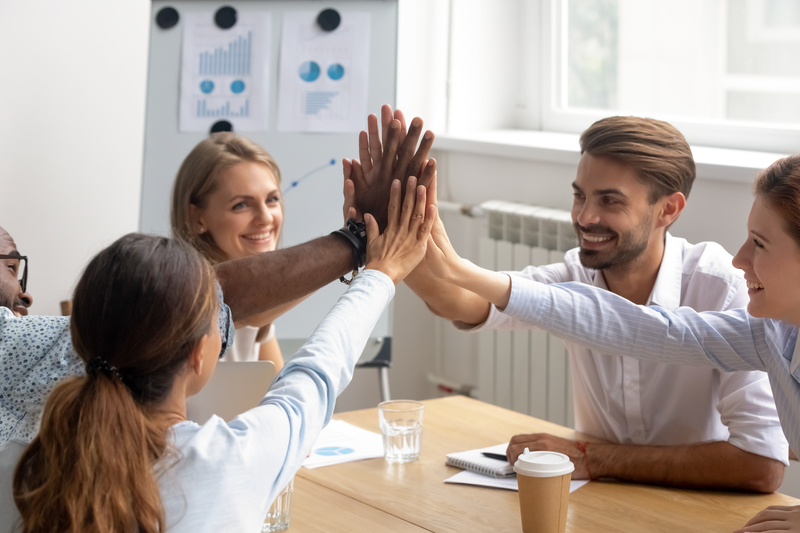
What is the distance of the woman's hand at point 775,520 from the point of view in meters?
1.21

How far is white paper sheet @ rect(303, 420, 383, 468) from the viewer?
162 cm

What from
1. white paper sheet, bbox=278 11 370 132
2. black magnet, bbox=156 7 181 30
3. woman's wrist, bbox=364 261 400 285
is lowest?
woman's wrist, bbox=364 261 400 285

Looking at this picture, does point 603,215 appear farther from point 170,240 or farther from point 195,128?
point 195,128

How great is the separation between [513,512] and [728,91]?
6.35ft

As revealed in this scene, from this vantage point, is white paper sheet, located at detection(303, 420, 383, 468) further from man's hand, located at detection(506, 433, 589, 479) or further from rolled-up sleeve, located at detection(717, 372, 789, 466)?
rolled-up sleeve, located at detection(717, 372, 789, 466)

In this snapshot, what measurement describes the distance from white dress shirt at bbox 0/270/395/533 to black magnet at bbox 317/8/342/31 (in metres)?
1.71

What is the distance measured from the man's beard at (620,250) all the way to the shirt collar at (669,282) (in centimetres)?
6

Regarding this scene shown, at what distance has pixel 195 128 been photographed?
258cm

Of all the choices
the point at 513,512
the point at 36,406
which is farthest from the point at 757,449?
the point at 36,406

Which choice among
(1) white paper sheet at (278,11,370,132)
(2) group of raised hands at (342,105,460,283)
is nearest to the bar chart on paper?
(1) white paper sheet at (278,11,370,132)

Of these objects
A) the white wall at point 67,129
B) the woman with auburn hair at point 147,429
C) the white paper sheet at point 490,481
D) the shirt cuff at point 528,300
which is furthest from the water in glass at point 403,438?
the white wall at point 67,129

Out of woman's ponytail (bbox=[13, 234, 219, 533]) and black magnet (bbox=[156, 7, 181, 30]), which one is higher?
black magnet (bbox=[156, 7, 181, 30])

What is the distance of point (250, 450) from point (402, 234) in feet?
2.17

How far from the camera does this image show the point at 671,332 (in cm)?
156
